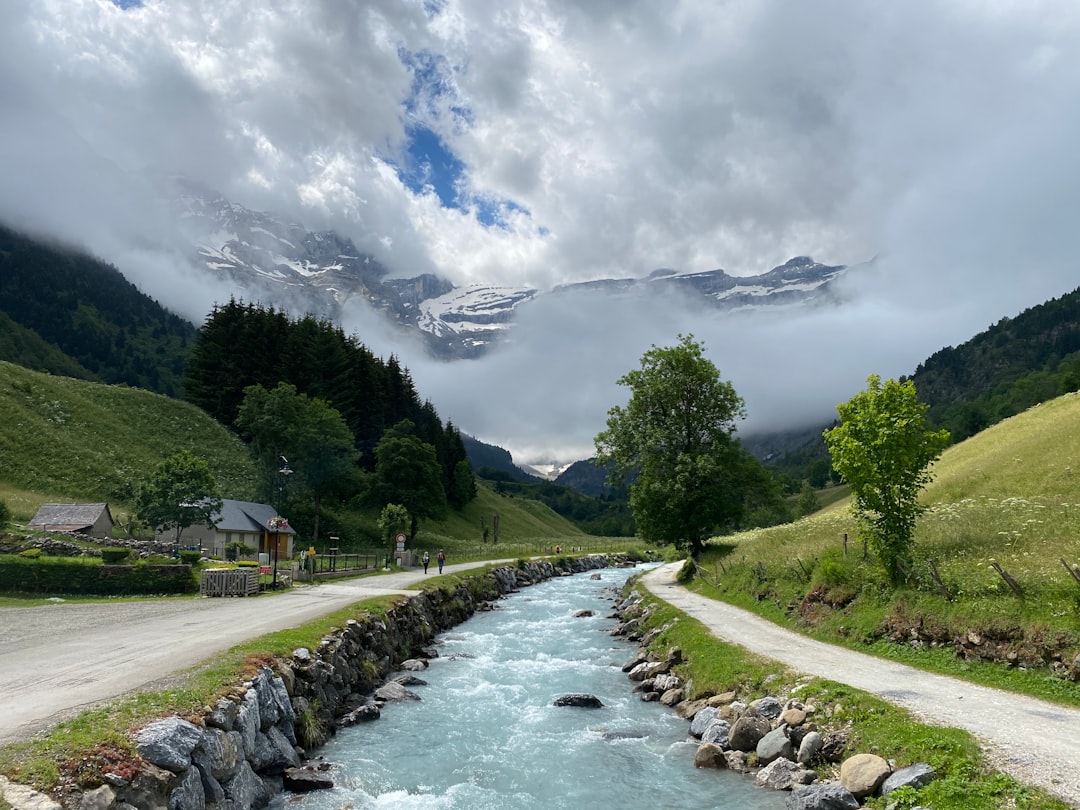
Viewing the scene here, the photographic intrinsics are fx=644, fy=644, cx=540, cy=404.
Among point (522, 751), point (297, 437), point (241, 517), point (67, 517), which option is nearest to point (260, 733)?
point (522, 751)

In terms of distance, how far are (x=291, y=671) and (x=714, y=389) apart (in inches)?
1647

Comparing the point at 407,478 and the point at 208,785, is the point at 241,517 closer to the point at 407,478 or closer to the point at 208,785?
the point at 407,478

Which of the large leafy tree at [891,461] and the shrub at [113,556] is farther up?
the large leafy tree at [891,461]

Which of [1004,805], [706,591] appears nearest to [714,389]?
[706,591]

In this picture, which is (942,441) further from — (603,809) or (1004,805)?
(603,809)

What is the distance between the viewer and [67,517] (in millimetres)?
52688

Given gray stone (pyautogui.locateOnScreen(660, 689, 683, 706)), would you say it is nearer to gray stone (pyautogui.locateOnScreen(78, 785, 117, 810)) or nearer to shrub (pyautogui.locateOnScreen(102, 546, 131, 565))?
gray stone (pyautogui.locateOnScreen(78, 785, 117, 810))

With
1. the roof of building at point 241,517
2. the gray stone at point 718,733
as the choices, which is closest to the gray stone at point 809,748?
the gray stone at point 718,733

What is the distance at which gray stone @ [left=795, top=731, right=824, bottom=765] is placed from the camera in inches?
538

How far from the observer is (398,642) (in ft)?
93.8

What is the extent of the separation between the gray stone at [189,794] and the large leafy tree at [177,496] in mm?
47749

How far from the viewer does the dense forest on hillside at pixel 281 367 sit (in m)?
102

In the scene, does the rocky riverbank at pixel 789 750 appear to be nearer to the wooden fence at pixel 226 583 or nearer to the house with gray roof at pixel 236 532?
the wooden fence at pixel 226 583

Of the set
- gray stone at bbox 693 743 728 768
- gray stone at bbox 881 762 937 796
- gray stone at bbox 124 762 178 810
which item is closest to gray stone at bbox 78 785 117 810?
gray stone at bbox 124 762 178 810
